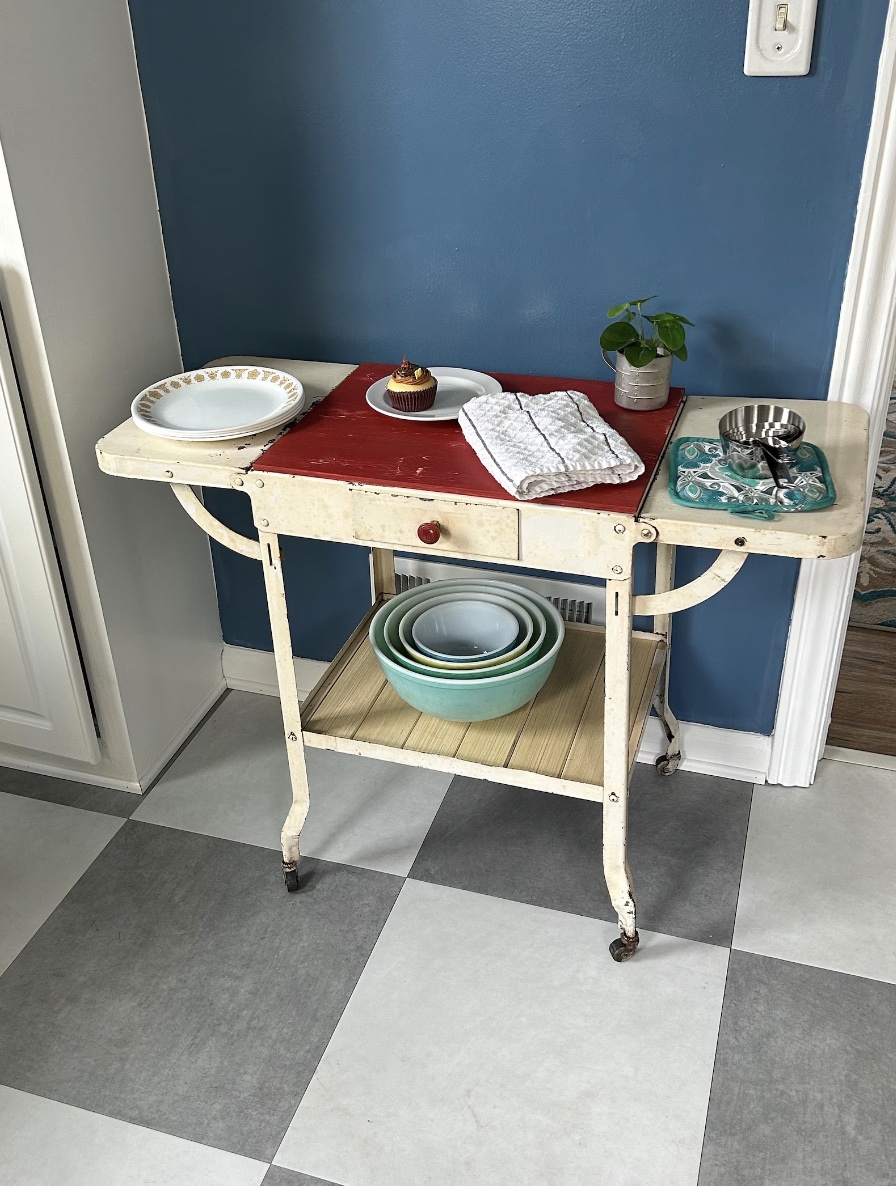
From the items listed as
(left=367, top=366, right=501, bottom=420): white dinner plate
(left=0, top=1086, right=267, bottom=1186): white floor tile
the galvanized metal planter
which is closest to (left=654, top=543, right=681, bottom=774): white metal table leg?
the galvanized metal planter

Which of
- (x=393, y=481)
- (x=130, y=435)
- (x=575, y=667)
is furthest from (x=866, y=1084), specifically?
(x=130, y=435)

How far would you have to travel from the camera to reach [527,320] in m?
1.95

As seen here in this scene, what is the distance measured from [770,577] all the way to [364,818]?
0.91m

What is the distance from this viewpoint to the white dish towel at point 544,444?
4.97 ft

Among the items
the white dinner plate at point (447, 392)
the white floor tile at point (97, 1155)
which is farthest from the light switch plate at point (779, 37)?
the white floor tile at point (97, 1155)

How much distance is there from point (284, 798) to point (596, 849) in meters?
0.64

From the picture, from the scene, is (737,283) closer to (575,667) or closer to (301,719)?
(575,667)

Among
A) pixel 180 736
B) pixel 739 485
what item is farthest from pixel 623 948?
pixel 180 736

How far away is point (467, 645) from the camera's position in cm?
201

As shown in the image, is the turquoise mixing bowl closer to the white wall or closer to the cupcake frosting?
the cupcake frosting

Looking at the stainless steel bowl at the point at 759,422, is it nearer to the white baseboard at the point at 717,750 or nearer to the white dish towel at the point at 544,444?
the white dish towel at the point at 544,444

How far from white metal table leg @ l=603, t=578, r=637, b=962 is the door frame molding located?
0.53 m

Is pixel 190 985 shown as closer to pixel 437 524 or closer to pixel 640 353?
pixel 437 524

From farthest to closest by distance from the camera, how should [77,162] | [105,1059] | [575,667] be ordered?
[575,667]
[77,162]
[105,1059]
